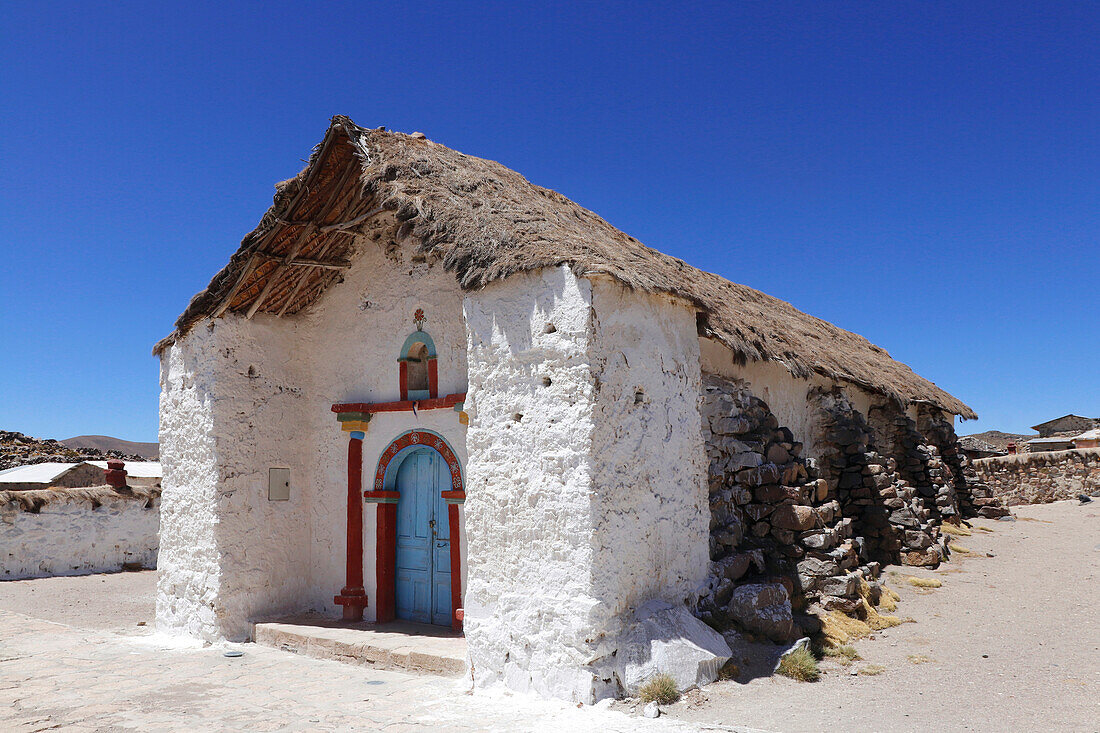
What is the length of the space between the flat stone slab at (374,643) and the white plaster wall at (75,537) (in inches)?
304

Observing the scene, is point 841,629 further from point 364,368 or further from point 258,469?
point 258,469

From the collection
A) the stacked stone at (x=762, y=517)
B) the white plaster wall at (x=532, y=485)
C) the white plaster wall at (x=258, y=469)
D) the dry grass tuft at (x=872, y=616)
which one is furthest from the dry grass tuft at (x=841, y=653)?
the white plaster wall at (x=258, y=469)

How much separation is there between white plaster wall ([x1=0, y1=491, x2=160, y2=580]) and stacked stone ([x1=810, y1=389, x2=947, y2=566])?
12401mm

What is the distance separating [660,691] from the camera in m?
5.07

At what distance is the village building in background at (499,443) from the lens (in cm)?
552

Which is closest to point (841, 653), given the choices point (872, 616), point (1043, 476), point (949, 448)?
point (872, 616)

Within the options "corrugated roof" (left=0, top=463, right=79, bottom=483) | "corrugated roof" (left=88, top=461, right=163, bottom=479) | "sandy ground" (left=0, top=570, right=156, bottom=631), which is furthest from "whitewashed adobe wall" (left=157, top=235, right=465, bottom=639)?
"corrugated roof" (left=88, top=461, right=163, bottom=479)

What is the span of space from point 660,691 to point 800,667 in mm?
1286

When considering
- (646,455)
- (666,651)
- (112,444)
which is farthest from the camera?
(112,444)

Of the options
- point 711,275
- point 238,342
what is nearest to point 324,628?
point 238,342

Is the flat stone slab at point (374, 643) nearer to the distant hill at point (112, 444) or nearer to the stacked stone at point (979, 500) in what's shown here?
the stacked stone at point (979, 500)

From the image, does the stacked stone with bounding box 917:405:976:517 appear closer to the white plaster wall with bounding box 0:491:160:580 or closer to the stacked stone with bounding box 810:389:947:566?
the stacked stone with bounding box 810:389:947:566

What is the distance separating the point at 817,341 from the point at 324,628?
27.6 feet

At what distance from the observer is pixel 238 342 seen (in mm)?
8188
